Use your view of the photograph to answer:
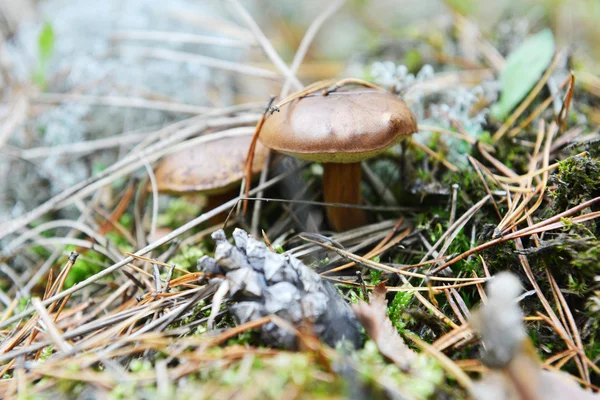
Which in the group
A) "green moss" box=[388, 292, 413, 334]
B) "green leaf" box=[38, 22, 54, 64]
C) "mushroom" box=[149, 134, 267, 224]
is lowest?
"green moss" box=[388, 292, 413, 334]

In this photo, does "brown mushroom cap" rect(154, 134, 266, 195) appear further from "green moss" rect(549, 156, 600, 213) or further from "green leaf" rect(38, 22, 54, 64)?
"green leaf" rect(38, 22, 54, 64)

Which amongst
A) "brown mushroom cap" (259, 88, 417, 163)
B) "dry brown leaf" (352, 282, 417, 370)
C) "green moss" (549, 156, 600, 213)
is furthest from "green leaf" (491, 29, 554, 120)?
"dry brown leaf" (352, 282, 417, 370)

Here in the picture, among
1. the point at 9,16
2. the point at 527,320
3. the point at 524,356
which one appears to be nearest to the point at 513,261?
the point at 527,320

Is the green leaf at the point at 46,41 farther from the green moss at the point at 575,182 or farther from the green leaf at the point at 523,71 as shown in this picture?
the green moss at the point at 575,182

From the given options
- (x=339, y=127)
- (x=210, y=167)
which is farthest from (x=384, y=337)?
(x=210, y=167)

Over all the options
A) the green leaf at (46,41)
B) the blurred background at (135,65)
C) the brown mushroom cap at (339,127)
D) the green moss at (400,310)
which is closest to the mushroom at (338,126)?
the brown mushroom cap at (339,127)

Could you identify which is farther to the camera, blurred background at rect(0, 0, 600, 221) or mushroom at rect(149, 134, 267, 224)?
blurred background at rect(0, 0, 600, 221)

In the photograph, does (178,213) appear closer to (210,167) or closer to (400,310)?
(210,167)
